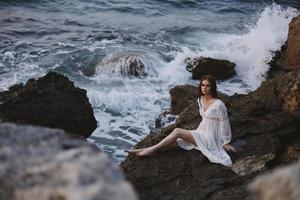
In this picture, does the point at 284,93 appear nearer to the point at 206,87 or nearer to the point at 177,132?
the point at 206,87

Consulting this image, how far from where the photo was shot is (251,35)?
16.3 metres

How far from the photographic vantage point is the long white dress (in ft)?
19.6

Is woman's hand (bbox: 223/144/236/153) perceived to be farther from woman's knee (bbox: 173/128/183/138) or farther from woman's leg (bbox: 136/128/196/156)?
woman's knee (bbox: 173/128/183/138)

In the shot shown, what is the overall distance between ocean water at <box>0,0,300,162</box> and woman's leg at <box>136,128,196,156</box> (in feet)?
8.51

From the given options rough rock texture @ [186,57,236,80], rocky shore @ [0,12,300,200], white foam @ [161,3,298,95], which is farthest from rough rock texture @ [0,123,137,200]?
rough rock texture @ [186,57,236,80]

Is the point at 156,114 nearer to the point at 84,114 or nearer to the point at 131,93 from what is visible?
the point at 131,93

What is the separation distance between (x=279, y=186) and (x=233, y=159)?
4.50 m

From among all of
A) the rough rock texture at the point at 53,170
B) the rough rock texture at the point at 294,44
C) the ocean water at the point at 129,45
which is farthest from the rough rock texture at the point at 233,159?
the rough rock texture at the point at 294,44

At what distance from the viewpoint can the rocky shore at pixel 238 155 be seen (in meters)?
5.30

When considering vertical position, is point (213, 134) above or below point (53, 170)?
below

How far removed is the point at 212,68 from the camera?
1235cm

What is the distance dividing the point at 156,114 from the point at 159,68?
3.22m

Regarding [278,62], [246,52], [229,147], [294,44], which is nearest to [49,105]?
[229,147]

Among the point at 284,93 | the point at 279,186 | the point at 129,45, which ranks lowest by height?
the point at 129,45
